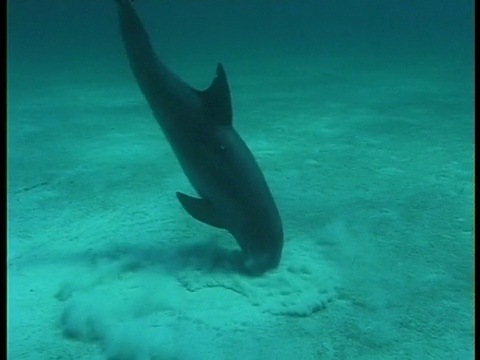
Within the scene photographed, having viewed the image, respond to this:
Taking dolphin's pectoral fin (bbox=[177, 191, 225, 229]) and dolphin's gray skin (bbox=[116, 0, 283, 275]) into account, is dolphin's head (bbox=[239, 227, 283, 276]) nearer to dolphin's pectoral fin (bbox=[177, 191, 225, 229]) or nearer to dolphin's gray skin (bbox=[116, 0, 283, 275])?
dolphin's gray skin (bbox=[116, 0, 283, 275])

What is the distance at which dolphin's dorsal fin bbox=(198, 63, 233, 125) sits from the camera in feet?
13.7

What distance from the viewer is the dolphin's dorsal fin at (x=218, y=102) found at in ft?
13.7

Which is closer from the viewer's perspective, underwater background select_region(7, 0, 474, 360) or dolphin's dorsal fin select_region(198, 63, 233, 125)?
underwater background select_region(7, 0, 474, 360)

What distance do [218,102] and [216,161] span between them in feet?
1.49

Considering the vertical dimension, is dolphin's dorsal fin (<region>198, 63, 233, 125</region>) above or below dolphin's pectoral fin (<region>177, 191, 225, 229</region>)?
above

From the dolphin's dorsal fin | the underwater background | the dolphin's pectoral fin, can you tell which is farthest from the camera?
the dolphin's pectoral fin

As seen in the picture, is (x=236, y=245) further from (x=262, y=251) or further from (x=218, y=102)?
(x=218, y=102)

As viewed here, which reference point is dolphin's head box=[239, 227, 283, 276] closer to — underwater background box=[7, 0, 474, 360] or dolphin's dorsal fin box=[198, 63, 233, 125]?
underwater background box=[7, 0, 474, 360]

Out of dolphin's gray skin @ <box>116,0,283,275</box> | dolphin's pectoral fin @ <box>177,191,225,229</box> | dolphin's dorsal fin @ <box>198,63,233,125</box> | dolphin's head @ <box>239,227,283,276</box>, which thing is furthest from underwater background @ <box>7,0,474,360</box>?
dolphin's dorsal fin @ <box>198,63,233,125</box>

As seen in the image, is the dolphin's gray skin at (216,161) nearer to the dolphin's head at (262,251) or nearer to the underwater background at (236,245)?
the dolphin's head at (262,251)

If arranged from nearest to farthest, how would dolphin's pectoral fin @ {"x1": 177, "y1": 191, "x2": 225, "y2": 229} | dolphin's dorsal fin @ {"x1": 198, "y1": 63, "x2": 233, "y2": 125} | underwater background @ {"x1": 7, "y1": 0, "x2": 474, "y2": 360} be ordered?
1. underwater background @ {"x1": 7, "y1": 0, "x2": 474, "y2": 360}
2. dolphin's dorsal fin @ {"x1": 198, "y1": 63, "x2": 233, "y2": 125}
3. dolphin's pectoral fin @ {"x1": 177, "y1": 191, "x2": 225, "y2": 229}

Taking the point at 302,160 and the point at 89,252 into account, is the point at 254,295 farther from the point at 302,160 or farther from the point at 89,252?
the point at 302,160

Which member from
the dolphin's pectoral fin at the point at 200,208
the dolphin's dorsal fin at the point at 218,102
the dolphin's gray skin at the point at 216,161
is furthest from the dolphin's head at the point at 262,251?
the dolphin's dorsal fin at the point at 218,102

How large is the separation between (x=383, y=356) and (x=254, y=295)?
3.44 ft
